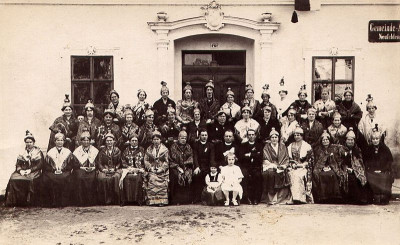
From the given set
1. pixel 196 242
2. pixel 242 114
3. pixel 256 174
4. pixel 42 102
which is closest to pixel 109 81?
pixel 42 102

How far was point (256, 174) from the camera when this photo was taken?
6.08 meters

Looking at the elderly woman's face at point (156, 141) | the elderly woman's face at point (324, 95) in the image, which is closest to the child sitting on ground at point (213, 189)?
the elderly woman's face at point (156, 141)

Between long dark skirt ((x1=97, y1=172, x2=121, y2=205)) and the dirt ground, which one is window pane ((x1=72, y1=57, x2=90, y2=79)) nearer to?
long dark skirt ((x1=97, y1=172, x2=121, y2=205))

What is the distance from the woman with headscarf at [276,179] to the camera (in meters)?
6.01

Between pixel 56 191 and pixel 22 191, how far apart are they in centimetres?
45

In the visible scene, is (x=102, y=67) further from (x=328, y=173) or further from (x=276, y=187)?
(x=328, y=173)

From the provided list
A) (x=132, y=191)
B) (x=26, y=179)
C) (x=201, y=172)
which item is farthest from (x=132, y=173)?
(x=26, y=179)

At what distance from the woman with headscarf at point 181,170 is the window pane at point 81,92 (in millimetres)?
1787

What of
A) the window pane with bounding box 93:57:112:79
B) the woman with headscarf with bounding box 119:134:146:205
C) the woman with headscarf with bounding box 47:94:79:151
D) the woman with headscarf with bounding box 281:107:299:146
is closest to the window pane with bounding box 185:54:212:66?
the window pane with bounding box 93:57:112:79

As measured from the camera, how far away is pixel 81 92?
696 centimetres

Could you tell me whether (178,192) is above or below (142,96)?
below

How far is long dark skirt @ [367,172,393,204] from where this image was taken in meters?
5.97

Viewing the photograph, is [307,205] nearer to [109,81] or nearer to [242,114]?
[242,114]

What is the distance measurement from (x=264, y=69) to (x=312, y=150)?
1646 mm
